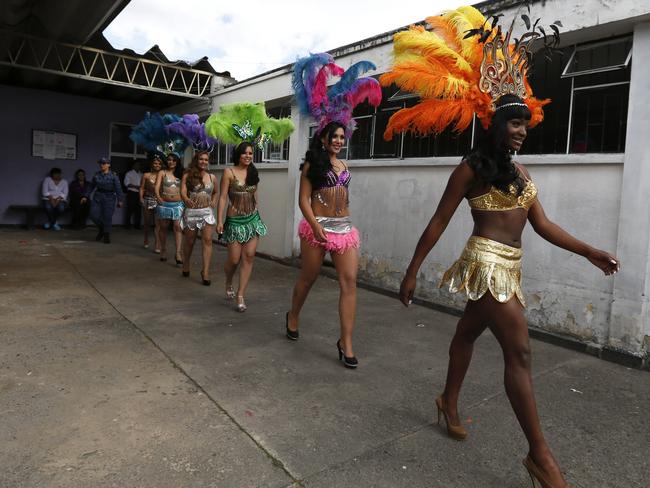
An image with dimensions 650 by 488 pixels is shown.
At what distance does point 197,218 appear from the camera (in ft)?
22.5

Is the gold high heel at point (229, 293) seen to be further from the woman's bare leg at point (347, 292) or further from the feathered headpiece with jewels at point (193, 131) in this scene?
the feathered headpiece with jewels at point (193, 131)

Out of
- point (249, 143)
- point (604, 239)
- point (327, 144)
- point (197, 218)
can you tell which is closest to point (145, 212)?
point (197, 218)

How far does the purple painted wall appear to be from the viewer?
40.6ft

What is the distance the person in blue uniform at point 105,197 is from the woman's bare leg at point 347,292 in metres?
7.77

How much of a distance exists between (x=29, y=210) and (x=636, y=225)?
12687 millimetres

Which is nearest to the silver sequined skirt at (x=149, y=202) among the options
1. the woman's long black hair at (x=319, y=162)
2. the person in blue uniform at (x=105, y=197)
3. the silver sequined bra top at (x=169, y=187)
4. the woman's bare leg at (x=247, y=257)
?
the person in blue uniform at (x=105, y=197)

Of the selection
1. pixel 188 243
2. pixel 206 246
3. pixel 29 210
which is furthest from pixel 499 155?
pixel 29 210

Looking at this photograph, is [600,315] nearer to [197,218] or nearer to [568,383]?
[568,383]

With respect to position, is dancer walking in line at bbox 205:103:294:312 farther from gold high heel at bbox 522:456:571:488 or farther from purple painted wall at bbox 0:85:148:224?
purple painted wall at bbox 0:85:148:224

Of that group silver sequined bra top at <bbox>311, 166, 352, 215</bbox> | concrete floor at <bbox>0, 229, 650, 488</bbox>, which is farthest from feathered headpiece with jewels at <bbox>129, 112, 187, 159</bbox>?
silver sequined bra top at <bbox>311, 166, 352, 215</bbox>

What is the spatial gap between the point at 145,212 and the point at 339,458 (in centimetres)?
803

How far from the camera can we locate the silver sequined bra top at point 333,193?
3.85 m

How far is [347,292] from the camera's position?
3703 mm

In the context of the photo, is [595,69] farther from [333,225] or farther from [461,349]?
[461,349]
